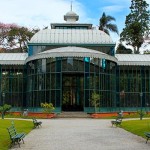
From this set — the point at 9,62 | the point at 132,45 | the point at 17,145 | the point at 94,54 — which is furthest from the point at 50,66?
the point at 132,45

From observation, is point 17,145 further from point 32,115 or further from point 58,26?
point 58,26

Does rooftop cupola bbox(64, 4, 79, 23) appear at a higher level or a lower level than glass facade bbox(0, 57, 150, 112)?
higher

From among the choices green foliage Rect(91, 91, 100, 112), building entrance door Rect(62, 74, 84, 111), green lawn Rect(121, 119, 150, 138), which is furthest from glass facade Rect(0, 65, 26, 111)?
green lawn Rect(121, 119, 150, 138)

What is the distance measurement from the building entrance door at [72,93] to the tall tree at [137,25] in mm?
25515

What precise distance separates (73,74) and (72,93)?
6.73 feet

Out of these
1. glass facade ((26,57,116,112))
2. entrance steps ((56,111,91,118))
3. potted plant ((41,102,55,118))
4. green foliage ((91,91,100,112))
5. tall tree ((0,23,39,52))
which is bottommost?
entrance steps ((56,111,91,118))

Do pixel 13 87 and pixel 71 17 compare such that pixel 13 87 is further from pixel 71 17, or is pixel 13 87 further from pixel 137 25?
pixel 137 25

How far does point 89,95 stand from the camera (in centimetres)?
3791

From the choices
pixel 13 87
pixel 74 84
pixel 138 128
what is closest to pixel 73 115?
pixel 74 84

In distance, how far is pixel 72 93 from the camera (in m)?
41.9

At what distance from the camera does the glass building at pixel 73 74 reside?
125 ft

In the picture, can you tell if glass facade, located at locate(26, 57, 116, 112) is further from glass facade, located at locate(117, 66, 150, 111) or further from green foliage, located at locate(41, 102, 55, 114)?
glass facade, located at locate(117, 66, 150, 111)

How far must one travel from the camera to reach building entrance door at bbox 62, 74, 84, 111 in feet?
136

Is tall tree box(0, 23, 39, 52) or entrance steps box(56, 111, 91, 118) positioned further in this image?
tall tree box(0, 23, 39, 52)
